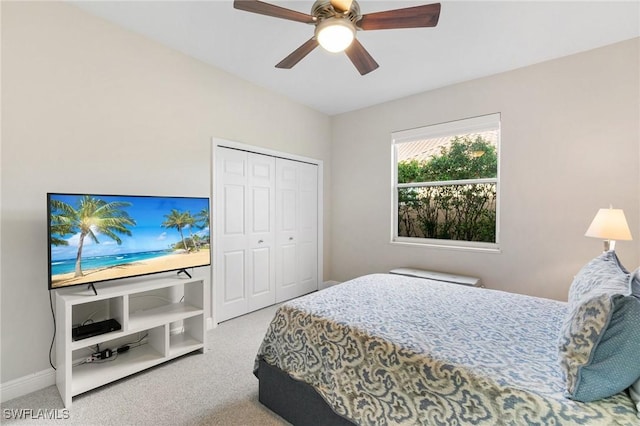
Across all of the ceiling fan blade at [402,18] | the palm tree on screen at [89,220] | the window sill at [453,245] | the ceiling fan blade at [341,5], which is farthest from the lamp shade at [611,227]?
the palm tree on screen at [89,220]

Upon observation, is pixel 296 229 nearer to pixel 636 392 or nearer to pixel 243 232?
pixel 243 232

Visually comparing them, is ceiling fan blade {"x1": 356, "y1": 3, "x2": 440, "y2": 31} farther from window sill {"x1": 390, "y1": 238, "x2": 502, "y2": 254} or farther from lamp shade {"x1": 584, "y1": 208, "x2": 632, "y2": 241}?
window sill {"x1": 390, "y1": 238, "x2": 502, "y2": 254}

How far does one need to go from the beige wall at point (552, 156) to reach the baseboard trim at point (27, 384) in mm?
3599

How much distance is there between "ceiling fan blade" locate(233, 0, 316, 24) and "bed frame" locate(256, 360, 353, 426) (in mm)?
2141

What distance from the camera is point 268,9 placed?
1.64m

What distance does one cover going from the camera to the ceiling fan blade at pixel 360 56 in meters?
1.93

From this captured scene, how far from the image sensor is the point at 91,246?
198 centimetres

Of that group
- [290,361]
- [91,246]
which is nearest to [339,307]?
[290,361]

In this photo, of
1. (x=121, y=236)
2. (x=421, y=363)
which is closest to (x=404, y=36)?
(x=421, y=363)

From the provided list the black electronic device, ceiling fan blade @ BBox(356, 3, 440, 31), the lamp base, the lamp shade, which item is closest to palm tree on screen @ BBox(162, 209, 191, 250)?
the black electronic device

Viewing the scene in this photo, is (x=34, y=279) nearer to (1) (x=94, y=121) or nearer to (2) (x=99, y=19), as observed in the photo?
(1) (x=94, y=121)

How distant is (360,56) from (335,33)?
0.40 metres

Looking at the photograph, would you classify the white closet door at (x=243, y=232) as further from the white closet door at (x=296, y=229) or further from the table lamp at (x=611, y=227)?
the table lamp at (x=611, y=227)

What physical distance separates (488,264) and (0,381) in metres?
4.26
